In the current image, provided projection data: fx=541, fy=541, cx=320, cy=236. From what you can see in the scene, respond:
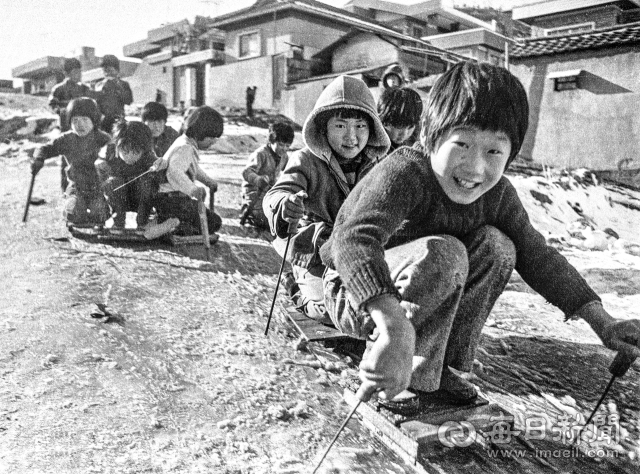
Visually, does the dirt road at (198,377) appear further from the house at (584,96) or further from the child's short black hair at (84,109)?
the house at (584,96)

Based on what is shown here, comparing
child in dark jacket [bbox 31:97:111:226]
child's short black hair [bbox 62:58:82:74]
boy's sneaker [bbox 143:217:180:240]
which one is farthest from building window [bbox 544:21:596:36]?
boy's sneaker [bbox 143:217:180:240]

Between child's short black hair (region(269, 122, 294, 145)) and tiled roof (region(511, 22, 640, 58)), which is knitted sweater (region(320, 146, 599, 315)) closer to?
child's short black hair (region(269, 122, 294, 145))

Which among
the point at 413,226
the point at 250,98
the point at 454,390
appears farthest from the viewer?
the point at 250,98

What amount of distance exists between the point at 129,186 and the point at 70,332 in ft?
8.13

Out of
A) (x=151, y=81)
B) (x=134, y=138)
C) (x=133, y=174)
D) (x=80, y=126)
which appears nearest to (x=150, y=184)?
(x=133, y=174)

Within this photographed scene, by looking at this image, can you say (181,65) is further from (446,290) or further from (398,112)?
(446,290)

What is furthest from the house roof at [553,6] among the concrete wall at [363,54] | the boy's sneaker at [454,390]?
the boy's sneaker at [454,390]

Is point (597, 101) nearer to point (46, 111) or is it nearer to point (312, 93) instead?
point (312, 93)

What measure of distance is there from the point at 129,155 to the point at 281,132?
1643mm

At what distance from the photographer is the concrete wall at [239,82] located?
19.8 m

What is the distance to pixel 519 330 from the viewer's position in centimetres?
360

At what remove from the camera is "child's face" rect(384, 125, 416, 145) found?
3.85m

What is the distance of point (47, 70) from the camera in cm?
2567

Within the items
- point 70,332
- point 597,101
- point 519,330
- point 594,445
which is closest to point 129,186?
point 70,332
